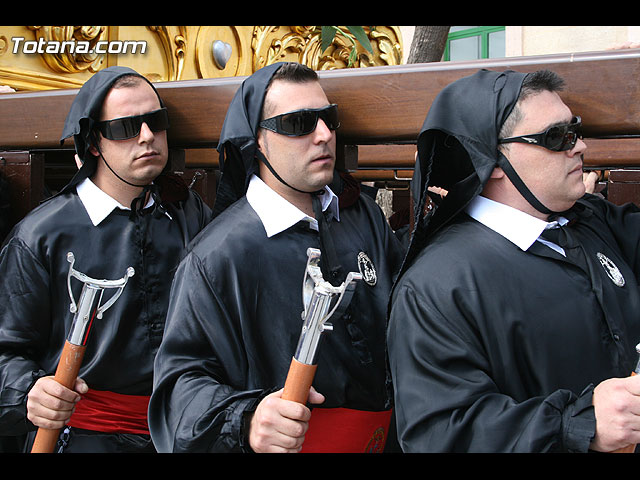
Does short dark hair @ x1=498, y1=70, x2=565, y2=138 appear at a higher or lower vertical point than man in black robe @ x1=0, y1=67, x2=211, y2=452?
higher

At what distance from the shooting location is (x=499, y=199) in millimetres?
1945

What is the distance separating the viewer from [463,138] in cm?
190

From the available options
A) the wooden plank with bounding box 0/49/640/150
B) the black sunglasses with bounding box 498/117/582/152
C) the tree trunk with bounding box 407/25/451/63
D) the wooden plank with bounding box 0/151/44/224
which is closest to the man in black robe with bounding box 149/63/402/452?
the wooden plank with bounding box 0/49/640/150

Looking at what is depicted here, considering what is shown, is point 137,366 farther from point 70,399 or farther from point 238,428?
point 238,428

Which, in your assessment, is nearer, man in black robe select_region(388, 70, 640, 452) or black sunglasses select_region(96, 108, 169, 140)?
man in black robe select_region(388, 70, 640, 452)

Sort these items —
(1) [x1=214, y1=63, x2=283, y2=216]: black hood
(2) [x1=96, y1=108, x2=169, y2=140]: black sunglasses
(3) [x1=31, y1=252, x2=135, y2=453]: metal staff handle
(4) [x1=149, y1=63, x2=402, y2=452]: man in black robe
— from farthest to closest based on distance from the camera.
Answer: (2) [x1=96, y1=108, x2=169, y2=140]: black sunglasses → (1) [x1=214, y1=63, x2=283, y2=216]: black hood → (3) [x1=31, y1=252, x2=135, y2=453]: metal staff handle → (4) [x1=149, y1=63, x2=402, y2=452]: man in black robe

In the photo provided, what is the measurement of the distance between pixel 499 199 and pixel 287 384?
28.9 inches

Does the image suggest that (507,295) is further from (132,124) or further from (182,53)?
(182,53)

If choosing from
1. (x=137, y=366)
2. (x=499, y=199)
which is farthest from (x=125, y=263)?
(x=499, y=199)

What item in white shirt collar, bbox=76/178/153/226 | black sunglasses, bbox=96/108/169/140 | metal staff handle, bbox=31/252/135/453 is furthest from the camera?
white shirt collar, bbox=76/178/153/226

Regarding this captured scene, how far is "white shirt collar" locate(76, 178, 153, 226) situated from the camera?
101 inches

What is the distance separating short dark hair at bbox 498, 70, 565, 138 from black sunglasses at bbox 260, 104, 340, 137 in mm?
511
